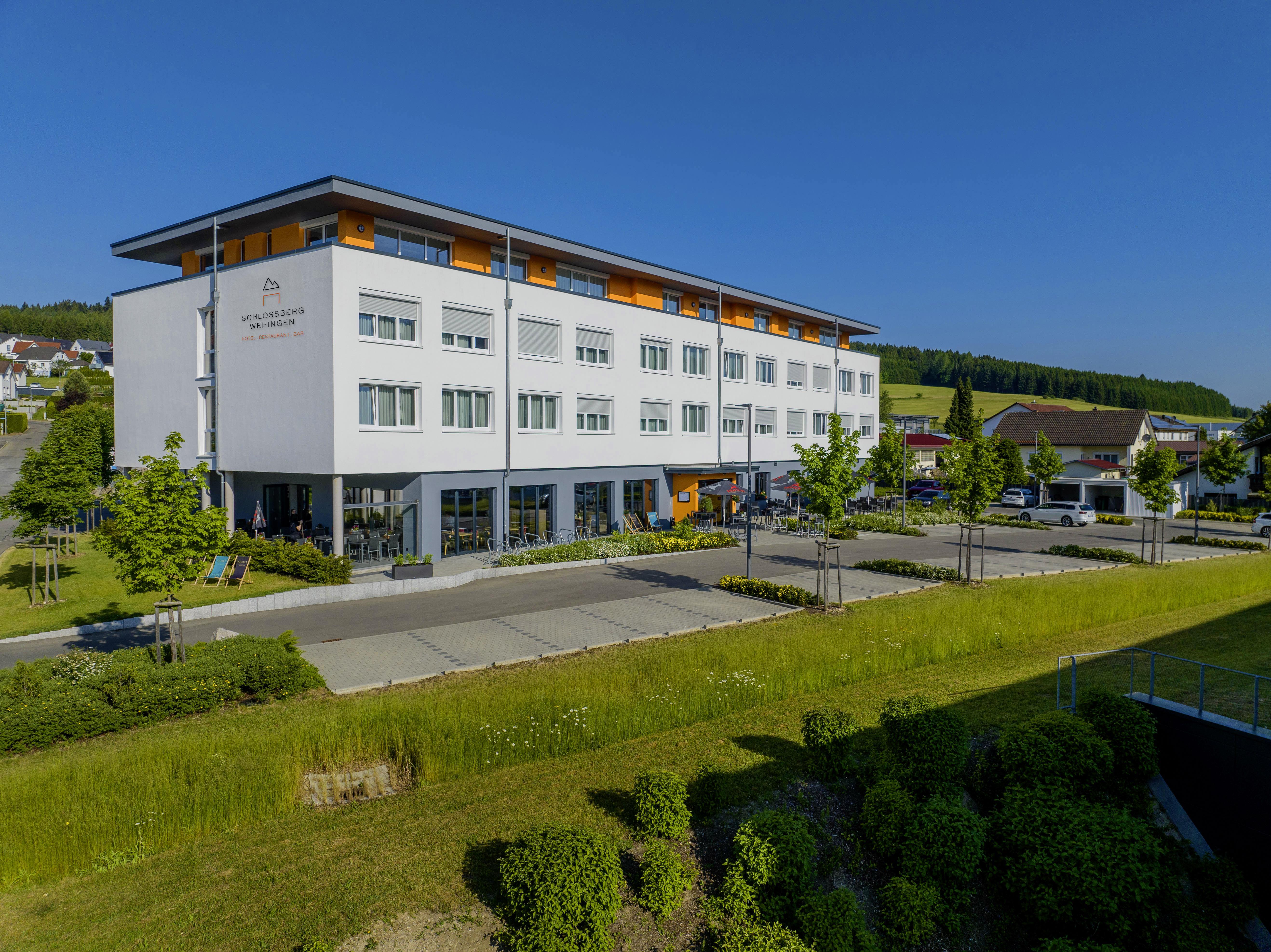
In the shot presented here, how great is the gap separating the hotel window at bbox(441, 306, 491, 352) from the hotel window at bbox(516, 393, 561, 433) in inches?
99.1

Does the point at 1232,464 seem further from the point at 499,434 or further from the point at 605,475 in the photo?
the point at 499,434

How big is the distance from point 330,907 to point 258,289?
2351 cm

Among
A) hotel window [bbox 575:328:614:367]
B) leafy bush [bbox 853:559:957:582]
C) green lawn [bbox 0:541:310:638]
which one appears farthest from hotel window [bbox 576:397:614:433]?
green lawn [bbox 0:541:310:638]

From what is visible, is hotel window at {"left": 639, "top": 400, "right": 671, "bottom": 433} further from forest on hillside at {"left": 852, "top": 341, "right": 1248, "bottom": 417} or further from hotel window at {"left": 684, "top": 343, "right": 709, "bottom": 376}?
forest on hillside at {"left": 852, "top": 341, "right": 1248, "bottom": 417}

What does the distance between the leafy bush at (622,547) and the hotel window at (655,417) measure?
4837 mm

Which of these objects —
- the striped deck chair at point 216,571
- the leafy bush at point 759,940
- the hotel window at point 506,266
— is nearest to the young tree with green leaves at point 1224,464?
the hotel window at point 506,266

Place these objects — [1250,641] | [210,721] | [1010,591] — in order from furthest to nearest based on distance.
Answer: [1010,591]
[1250,641]
[210,721]

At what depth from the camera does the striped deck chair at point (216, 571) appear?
2061 cm

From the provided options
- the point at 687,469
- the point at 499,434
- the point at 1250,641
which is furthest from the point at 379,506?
the point at 1250,641

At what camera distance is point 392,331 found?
79.0 ft

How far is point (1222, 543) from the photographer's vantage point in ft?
105

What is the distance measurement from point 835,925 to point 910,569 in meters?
18.9

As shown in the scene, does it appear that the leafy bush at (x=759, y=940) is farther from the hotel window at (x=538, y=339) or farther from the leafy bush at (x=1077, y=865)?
the hotel window at (x=538, y=339)

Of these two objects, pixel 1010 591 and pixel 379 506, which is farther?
pixel 379 506
